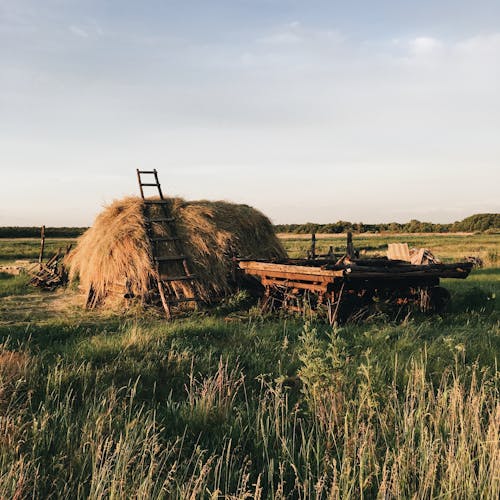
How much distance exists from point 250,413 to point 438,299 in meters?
8.52

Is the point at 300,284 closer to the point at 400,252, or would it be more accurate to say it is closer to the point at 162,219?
the point at 162,219

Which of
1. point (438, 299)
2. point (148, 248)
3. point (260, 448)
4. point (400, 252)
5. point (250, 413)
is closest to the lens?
point (260, 448)

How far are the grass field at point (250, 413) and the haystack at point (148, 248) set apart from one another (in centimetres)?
197

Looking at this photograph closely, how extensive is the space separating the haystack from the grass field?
1.97m

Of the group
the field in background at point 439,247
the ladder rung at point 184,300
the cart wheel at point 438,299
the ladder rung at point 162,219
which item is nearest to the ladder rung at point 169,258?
the ladder rung at point 184,300

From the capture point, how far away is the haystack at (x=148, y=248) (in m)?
13.2

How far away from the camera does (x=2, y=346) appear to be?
6891 millimetres

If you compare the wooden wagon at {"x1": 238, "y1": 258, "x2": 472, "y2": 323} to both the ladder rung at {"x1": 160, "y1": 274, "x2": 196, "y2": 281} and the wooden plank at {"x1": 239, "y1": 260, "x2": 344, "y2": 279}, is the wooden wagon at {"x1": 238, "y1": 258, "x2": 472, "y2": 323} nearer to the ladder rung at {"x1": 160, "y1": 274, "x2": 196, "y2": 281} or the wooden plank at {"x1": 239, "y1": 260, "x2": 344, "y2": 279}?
the wooden plank at {"x1": 239, "y1": 260, "x2": 344, "y2": 279}

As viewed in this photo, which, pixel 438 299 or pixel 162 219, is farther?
pixel 162 219

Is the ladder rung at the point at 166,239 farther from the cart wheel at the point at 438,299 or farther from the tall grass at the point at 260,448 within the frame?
the tall grass at the point at 260,448

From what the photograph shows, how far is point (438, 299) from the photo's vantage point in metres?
11.9

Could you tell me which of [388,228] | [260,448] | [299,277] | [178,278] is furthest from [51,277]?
[388,228]

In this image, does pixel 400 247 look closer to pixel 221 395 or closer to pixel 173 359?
pixel 173 359

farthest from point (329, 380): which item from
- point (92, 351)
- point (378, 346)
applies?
point (92, 351)
